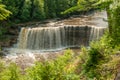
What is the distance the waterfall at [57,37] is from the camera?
33469 millimetres

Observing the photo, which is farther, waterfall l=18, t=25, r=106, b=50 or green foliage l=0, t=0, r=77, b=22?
green foliage l=0, t=0, r=77, b=22

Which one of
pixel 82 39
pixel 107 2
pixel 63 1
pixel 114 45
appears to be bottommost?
pixel 82 39

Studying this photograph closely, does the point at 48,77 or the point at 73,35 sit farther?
the point at 73,35

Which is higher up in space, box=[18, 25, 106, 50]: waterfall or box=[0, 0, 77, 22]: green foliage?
box=[0, 0, 77, 22]: green foliage

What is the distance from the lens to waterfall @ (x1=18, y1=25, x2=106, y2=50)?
33.5 m

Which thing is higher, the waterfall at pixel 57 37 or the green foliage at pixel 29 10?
the green foliage at pixel 29 10

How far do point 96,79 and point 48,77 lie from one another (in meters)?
1.87

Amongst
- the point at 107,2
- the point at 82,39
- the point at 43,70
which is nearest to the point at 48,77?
the point at 43,70

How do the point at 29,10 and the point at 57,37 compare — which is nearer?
the point at 57,37

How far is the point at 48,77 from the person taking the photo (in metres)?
6.14

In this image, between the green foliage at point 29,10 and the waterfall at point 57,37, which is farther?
the green foliage at point 29,10

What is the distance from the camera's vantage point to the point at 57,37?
34.2 meters

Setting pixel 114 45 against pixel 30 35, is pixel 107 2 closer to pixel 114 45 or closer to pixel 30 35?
pixel 114 45

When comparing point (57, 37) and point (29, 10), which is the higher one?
point (29, 10)
